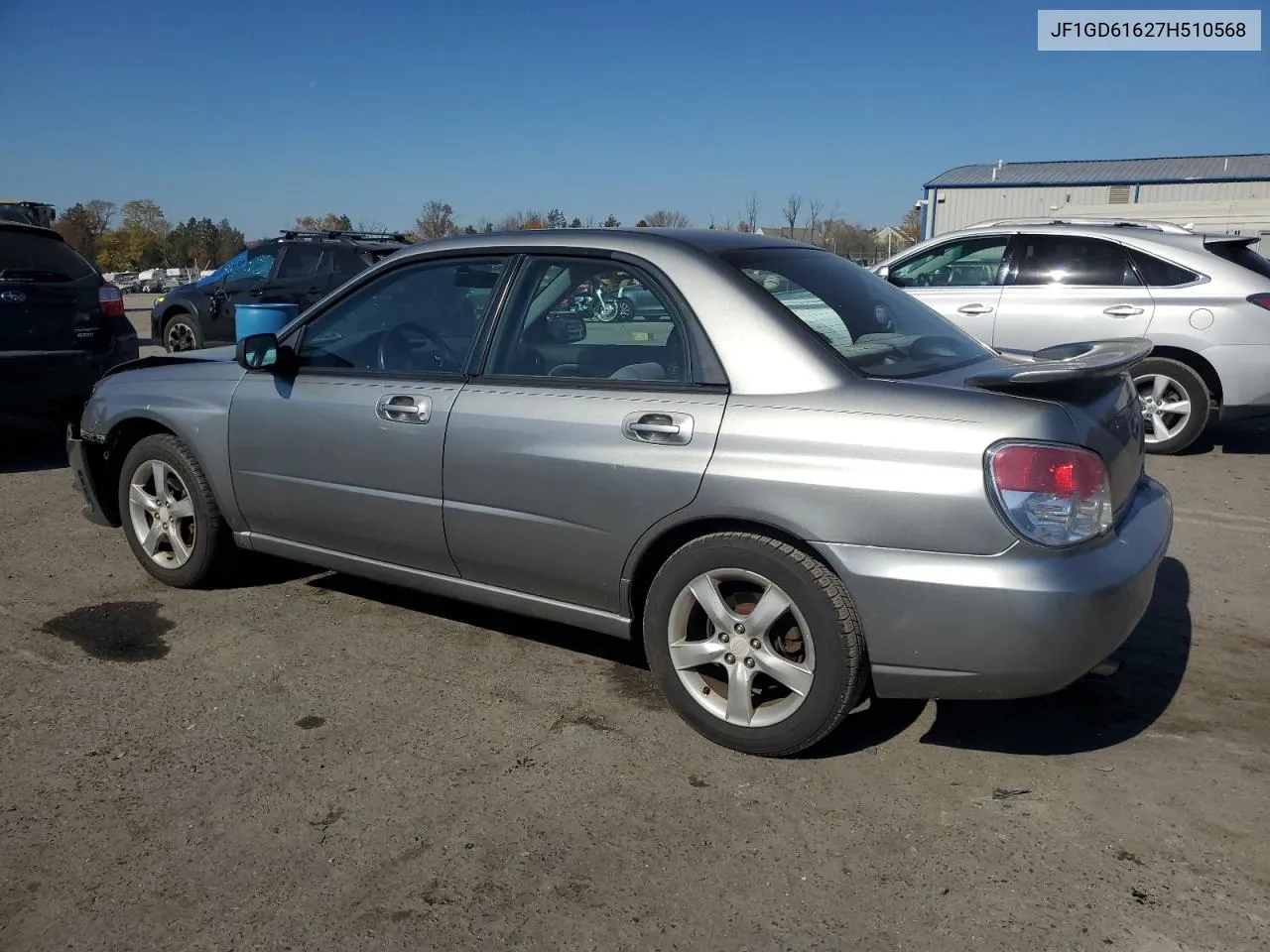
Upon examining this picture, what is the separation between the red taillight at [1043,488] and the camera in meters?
2.75

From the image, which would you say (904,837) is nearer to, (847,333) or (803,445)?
(803,445)

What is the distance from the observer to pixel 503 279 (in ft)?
12.5

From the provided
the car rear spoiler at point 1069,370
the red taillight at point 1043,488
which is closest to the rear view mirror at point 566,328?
the car rear spoiler at point 1069,370

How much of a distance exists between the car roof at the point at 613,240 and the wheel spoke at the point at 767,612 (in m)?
1.19

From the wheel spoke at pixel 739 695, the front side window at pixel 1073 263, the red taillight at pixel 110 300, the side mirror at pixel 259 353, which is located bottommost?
the wheel spoke at pixel 739 695

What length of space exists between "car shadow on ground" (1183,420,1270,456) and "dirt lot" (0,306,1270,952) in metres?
4.27

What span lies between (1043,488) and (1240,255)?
626 centimetres

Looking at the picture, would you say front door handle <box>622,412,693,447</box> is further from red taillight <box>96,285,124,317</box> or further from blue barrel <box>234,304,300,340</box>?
blue barrel <box>234,304,300,340</box>

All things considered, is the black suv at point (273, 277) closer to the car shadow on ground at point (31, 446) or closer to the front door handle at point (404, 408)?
the car shadow on ground at point (31, 446)

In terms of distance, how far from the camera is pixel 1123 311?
25.1 ft

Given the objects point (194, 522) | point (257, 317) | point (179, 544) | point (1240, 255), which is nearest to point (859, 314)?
point (194, 522)

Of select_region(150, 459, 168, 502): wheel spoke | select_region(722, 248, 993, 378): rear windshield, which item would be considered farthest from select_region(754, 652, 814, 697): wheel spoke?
select_region(150, 459, 168, 502): wheel spoke

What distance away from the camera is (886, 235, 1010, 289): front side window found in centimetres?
824

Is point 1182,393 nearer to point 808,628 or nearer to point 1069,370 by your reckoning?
point 1069,370
